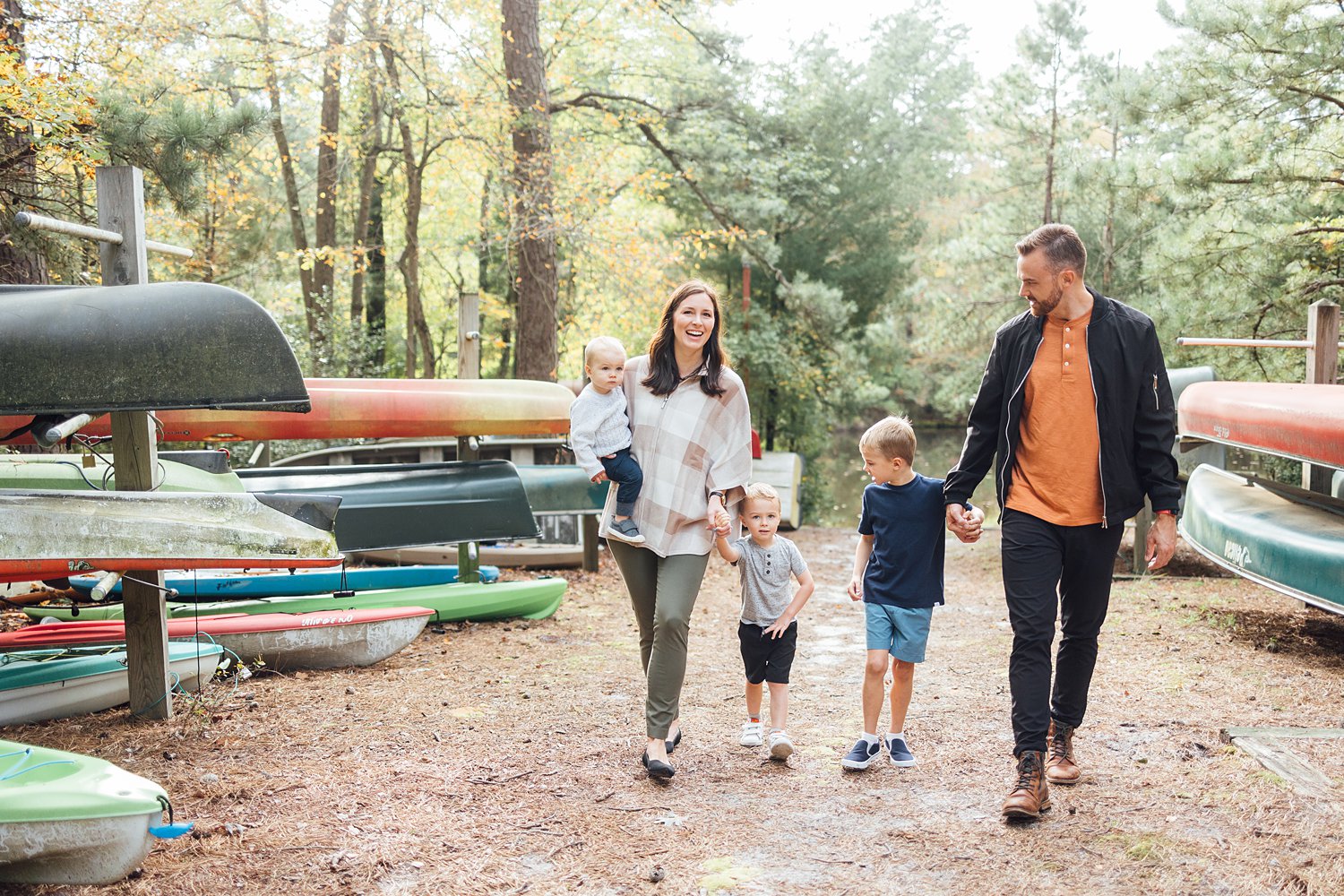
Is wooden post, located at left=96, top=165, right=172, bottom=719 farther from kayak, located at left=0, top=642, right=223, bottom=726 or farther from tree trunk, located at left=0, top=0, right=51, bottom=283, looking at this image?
tree trunk, located at left=0, top=0, right=51, bottom=283

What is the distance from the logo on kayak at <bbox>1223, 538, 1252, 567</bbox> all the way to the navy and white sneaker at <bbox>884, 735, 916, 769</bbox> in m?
3.38

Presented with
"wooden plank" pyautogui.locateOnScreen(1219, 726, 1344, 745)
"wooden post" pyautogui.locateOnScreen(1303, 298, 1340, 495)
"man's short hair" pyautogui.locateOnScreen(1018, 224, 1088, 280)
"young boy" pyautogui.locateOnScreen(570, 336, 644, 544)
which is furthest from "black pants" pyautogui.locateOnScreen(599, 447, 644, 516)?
"wooden post" pyautogui.locateOnScreen(1303, 298, 1340, 495)

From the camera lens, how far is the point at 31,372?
3.71 meters

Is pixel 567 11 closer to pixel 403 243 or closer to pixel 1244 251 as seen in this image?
pixel 403 243

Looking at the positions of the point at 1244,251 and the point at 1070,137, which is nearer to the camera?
the point at 1244,251

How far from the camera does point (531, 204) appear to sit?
11297 mm

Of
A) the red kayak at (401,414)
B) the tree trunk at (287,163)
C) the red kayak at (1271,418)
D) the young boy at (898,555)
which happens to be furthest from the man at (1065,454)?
the tree trunk at (287,163)

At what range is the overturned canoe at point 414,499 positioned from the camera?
6.90 m

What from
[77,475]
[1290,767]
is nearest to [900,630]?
[1290,767]

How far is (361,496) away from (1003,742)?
446 cm

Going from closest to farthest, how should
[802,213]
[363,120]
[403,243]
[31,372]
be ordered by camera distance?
[31,372] < [363,120] < [802,213] < [403,243]

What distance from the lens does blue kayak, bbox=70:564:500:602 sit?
257 inches

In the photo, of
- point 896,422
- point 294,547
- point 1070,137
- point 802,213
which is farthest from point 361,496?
point 1070,137

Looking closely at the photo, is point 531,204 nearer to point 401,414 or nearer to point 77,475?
point 401,414
